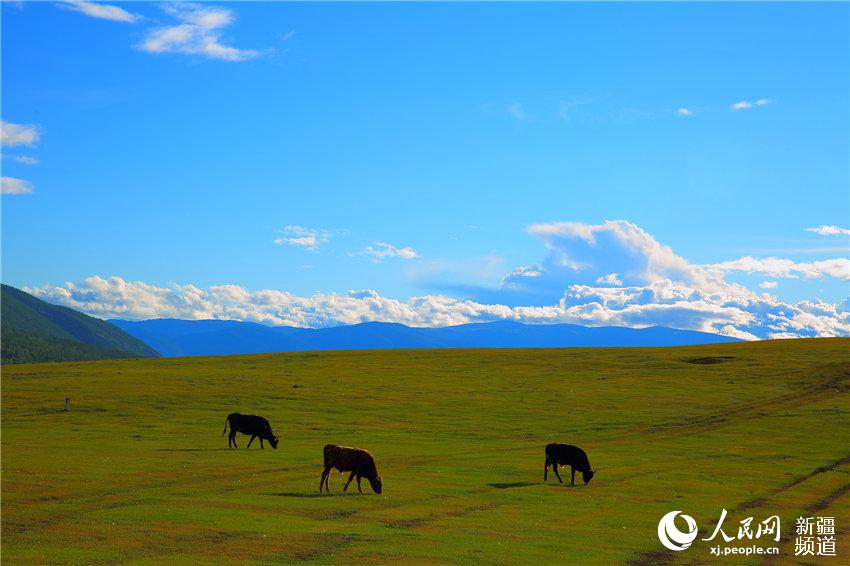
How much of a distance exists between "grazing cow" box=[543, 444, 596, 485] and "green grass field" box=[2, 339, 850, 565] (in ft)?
3.62

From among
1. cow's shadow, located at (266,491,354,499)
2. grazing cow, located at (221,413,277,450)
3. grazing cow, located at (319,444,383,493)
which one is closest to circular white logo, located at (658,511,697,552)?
grazing cow, located at (319,444,383,493)

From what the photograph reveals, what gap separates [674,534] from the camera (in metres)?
27.8

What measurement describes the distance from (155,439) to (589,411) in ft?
120

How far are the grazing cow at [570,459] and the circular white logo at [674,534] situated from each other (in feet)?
28.2

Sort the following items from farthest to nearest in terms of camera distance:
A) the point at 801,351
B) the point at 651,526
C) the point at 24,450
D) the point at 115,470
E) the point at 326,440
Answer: the point at 801,351 < the point at 326,440 < the point at 24,450 < the point at 115,470 < the point at 651,526

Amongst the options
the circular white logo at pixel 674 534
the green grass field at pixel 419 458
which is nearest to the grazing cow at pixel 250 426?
the green grass field at pixel 419 458

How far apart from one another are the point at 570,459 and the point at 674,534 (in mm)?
11723

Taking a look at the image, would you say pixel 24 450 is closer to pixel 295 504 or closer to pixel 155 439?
pixel 155 439

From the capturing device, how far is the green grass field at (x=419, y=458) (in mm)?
24531

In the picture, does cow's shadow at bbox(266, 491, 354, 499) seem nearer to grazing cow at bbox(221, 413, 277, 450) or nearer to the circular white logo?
the circular white logo

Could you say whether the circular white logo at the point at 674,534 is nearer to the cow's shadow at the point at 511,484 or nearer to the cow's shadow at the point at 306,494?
the cow's shadow at the point at 511,484

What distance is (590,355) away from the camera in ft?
374

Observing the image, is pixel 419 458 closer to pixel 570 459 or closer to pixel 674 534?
pixel 570 459

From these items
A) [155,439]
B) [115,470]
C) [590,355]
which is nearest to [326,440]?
[155,439]
